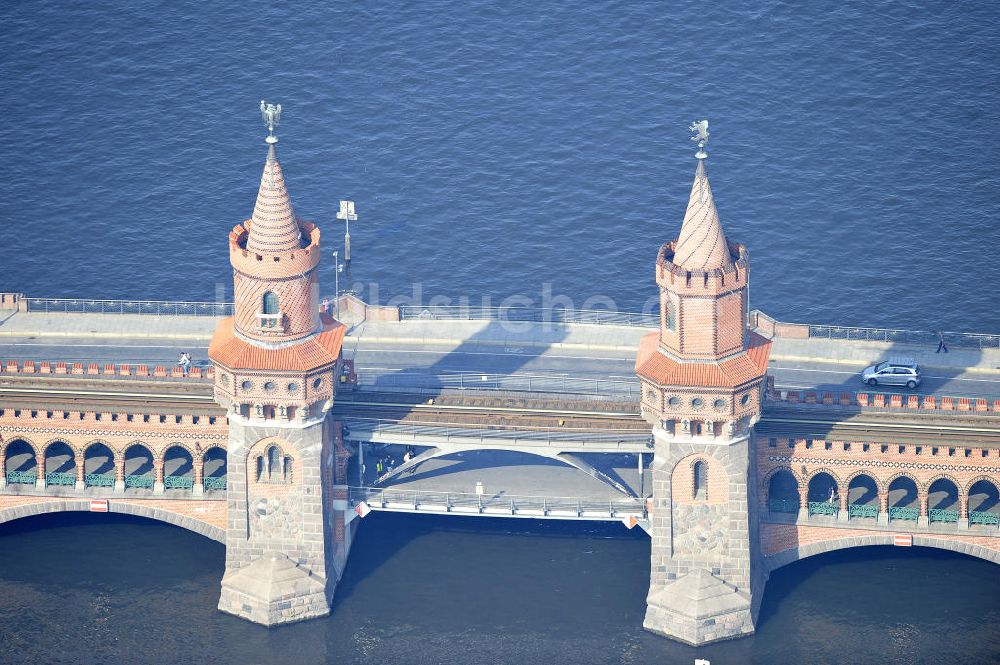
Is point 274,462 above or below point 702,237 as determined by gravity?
below

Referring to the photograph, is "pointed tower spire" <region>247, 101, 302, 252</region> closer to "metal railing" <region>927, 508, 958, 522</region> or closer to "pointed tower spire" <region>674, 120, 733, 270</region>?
"pointed tower spire" <region>674, 120, 733, 270</region>

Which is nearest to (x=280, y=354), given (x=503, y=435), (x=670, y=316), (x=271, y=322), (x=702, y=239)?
(x=271, y=322)

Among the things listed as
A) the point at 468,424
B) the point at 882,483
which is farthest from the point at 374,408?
the point at 882,483

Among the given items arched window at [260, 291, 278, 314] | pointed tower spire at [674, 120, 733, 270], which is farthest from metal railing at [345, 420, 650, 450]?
pointed tower spire at [674, 120, 733, 270]

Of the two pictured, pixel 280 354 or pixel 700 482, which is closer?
pixel 280 354

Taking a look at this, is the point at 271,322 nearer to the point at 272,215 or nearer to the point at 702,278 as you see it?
the point at 272,215

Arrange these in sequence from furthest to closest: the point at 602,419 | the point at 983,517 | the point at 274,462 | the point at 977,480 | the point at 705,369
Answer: the point at 983,517, the point at 602,419, the point at 274,462, the point at 977,480, the point at 705,369
